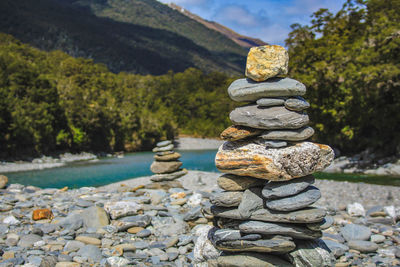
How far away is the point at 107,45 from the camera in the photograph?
371 ft

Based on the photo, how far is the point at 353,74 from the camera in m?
24.9

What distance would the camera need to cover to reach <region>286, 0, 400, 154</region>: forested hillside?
23828mm

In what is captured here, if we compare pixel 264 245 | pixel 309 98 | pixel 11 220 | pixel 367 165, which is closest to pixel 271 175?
pixel 264 245

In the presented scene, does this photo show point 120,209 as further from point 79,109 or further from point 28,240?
point 79,109

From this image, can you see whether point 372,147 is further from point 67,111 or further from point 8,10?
point 8,10

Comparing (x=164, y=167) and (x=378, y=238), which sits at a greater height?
(x=164, y=167)

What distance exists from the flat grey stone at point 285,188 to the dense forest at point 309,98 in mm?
21114

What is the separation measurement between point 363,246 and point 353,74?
21.2 meters

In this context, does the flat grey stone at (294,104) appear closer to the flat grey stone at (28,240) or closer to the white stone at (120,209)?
the white stone at (120,209)

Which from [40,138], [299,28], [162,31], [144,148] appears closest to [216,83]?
[144,148]

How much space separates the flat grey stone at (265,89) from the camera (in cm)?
495

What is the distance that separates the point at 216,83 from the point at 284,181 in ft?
231

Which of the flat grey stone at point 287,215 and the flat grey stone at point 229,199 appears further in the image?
the flat grey stone at point 229,199

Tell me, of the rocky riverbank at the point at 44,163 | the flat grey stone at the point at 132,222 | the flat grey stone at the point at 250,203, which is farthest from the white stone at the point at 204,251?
the rocky riverbank at the point at 44,163
